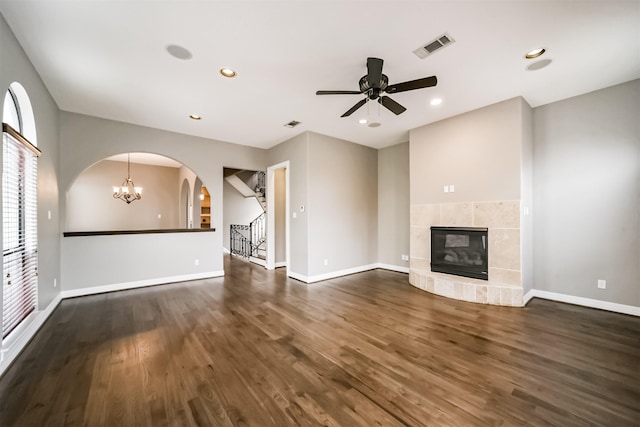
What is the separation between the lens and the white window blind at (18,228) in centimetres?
229

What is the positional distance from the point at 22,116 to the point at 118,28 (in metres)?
1.78

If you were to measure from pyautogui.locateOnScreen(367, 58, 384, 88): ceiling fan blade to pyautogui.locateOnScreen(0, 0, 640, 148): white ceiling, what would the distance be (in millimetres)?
160

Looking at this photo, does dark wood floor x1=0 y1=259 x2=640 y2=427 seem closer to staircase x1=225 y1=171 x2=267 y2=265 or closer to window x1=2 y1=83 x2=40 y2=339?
window x1=2 y1=83 x2=40 y2=339

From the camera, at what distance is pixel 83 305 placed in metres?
3.74

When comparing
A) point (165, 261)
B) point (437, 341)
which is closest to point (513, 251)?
point (437, 341)

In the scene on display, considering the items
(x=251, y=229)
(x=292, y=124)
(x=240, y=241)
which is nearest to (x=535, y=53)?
(x=292, y=124)

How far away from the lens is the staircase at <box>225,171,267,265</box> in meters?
7.49

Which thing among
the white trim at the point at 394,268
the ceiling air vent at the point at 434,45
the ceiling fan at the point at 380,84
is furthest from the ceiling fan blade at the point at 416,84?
the white trim at the point at 394,268

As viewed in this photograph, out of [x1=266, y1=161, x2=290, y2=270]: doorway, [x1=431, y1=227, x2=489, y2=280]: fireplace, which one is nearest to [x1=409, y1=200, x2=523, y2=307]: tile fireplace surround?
[x1=431, y1=227, x2=489, y2=280]: fireplace

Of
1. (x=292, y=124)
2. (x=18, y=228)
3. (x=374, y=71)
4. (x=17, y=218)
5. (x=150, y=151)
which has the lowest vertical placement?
(x=18, y=228)

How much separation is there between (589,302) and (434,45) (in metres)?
4.10

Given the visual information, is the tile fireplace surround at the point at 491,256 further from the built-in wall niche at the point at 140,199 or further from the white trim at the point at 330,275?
the built-in wall niche at the point at 140,199

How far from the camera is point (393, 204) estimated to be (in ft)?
19.9

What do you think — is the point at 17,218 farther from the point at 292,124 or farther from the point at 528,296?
the point at 528,296
